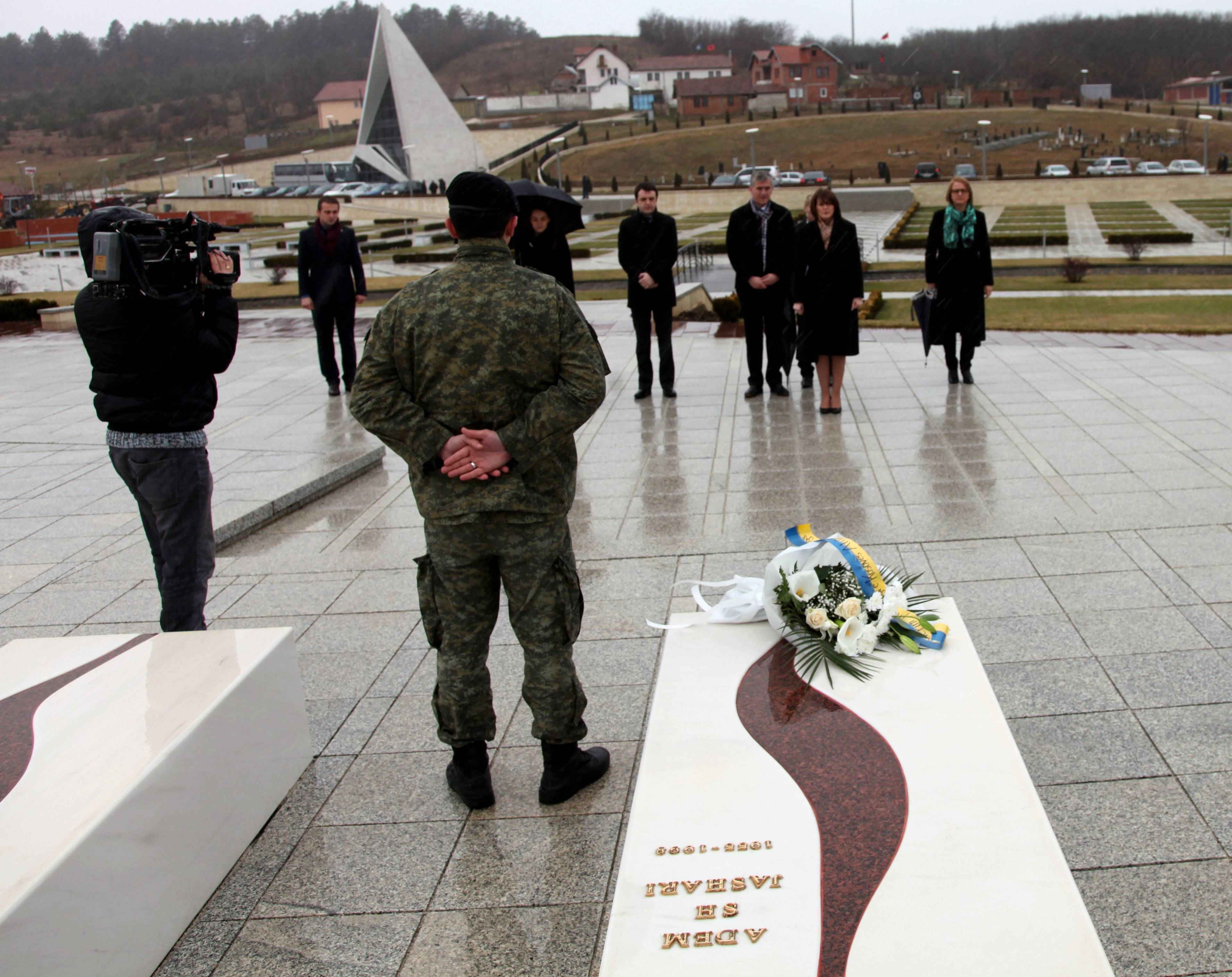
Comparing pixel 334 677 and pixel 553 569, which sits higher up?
pixel 553 569

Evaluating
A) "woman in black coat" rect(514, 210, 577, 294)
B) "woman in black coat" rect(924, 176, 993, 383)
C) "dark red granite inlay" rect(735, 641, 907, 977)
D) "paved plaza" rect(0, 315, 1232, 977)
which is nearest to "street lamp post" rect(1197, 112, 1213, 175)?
"woman in black coat" rect(924, 176, 993, 383)

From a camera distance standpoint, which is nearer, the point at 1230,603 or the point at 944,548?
the point at 1230,603

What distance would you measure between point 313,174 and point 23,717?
77.2 meters

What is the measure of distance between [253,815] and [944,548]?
3415 mm

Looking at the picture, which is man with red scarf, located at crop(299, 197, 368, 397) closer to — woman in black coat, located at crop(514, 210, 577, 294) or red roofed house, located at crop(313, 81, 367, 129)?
woman in black coat, located at crop(514, 210, 577, 294)

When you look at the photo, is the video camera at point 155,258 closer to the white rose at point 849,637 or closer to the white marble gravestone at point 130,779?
the white marble gravestone at point 130,779

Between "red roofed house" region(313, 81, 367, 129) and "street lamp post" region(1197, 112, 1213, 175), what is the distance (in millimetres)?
77892

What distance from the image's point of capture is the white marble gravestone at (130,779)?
2277 mm

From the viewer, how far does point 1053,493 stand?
231 inches

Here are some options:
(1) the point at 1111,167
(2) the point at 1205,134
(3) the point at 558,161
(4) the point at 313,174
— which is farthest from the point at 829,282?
(4) the point at 313,174

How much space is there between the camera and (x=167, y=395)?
3754 millimetres

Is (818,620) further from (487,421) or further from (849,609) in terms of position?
(487,421)

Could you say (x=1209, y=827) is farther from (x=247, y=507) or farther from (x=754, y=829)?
(x=247, y=507)

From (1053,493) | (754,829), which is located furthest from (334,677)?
(1053,493)
